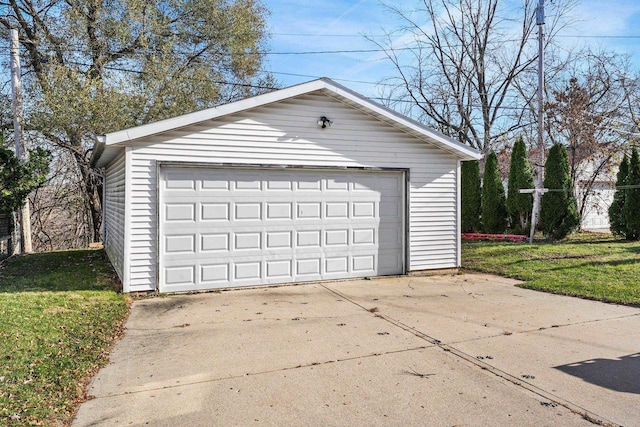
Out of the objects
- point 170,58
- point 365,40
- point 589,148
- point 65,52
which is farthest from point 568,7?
point 65,52

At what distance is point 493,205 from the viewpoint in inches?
607

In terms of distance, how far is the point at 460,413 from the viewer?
3.15 m

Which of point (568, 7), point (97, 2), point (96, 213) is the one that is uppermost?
point (568, 7)

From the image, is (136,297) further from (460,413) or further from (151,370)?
(460,413)

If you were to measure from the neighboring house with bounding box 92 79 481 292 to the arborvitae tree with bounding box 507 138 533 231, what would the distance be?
6585 mm

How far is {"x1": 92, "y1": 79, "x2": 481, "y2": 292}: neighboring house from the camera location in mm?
7098

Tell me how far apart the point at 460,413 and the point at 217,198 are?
539 centimetres

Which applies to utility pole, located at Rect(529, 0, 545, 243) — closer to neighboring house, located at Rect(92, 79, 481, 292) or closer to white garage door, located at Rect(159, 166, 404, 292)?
neighboring house, located at Rect(92, 79, 481, 292)

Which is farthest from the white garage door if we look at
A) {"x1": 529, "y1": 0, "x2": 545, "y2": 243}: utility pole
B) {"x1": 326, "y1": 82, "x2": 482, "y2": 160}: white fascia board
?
{"x1": 529, "y1": 0, "x2": 545, "y2": 243}: utility pole

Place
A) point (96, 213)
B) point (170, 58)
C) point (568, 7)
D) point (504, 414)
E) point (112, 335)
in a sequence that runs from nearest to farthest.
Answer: point (504, 414) → point (112, 335) → point (170, 58) → point (96, 213) → point (568, 7)

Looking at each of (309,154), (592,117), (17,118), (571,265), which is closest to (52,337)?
(309,154)

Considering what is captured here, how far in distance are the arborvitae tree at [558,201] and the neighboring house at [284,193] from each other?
5.79 m

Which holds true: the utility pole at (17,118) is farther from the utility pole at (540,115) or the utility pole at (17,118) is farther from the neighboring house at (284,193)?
the utility pole at (540,115)

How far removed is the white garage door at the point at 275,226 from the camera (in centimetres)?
730
